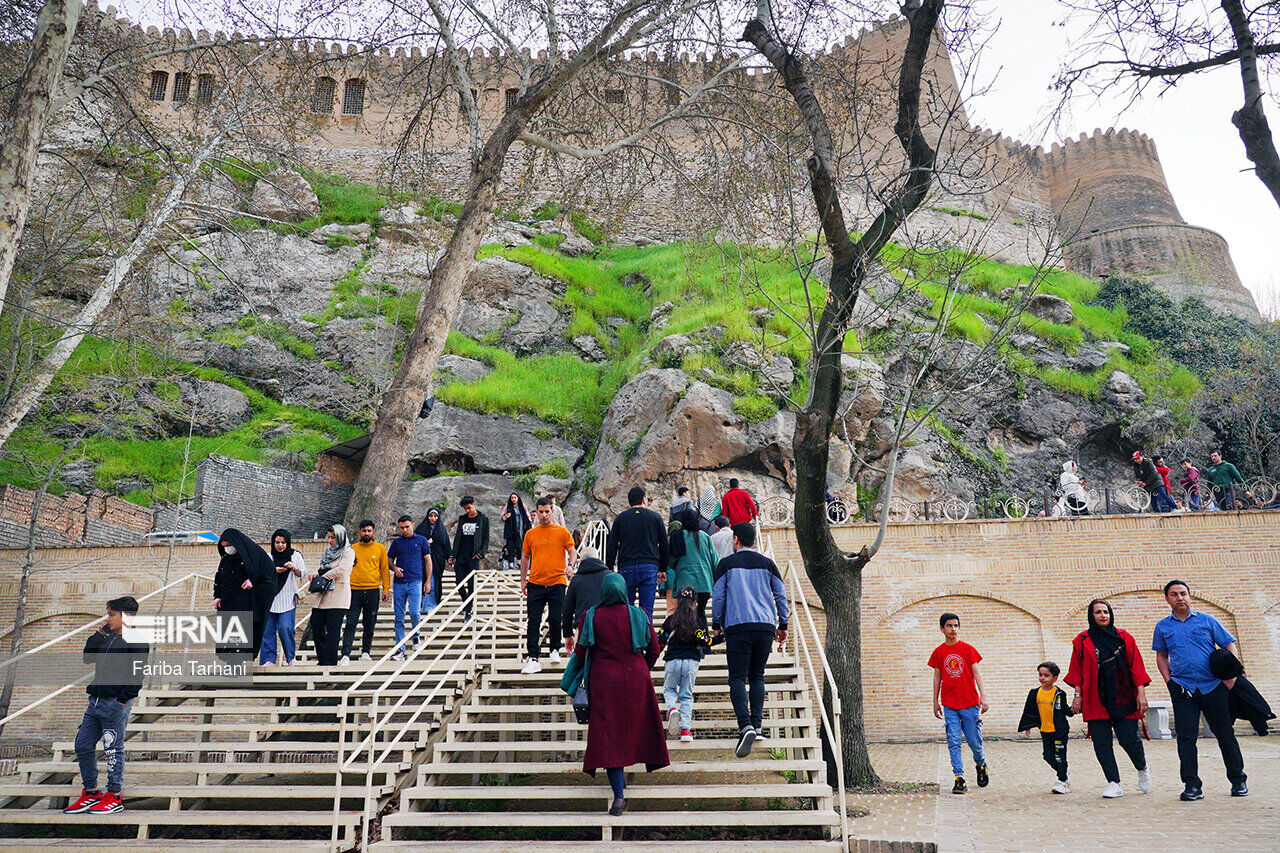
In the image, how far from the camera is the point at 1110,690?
7.44 m

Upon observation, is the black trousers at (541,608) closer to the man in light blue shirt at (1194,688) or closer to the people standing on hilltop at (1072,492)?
the man in light blue shirt at (1194,688)

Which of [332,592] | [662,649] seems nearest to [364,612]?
[332,592]

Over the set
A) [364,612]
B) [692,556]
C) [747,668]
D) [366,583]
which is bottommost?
[747,668]

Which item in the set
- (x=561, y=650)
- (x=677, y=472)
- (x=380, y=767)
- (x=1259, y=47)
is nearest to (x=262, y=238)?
(x=677, y=472)

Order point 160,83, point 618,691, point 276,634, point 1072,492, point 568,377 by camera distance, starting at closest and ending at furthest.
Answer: point 618,691
point 276,634
point 1072,492
point 568,377
point 160,83

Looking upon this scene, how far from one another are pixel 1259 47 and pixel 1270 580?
11622mm

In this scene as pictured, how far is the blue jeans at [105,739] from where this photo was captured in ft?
23.4

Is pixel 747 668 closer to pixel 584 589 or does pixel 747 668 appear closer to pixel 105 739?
pixel 584 589

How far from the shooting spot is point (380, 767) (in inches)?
279

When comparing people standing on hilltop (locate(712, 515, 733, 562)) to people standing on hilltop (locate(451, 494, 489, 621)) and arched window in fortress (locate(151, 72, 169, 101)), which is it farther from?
arched window in fortress (locate(151, 72, 169, 101))

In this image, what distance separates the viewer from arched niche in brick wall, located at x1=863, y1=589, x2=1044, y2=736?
1523 cm

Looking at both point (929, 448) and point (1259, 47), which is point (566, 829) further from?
point (929, 448)

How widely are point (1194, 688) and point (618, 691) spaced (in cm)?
473

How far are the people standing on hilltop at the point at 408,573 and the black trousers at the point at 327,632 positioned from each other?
3.11 feet
